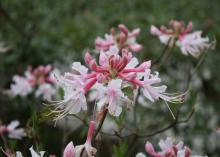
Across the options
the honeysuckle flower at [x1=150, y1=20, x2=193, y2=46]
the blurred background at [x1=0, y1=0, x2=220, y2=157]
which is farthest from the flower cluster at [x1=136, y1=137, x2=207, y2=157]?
the blurred background at [x1=0, y1=0, x2=220, y2=157]

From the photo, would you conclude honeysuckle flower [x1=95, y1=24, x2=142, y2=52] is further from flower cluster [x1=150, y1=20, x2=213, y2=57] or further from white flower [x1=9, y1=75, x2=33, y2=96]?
white flower [x1=9, y1=75, x2=33, y2=96]

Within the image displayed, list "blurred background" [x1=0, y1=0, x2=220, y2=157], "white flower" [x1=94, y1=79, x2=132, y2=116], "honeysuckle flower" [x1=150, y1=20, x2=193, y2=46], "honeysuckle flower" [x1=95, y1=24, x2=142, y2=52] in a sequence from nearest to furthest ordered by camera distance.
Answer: "white flower" [x1=94, y1=79, x2=132, y2=116] → "honeysuckle flower" [x1=95, y1=24, x2=142, y2=52] → "honeysuckle flower" [x1=150, y1=20, x2=193, y2=46] → "blurred background" [x1=0, y1=0, x2=220, y2=157]

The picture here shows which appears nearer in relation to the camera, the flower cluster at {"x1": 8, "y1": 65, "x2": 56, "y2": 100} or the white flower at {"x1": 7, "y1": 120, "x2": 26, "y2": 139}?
the white flower at {"x1": 7, "y1": 120, "x2": 26, "y2": 139}

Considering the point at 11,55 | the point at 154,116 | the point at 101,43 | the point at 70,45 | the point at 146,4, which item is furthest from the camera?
the point at 146,4

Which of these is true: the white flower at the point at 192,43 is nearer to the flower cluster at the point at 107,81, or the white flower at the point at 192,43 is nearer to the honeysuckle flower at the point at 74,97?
the flower cluster at the point at 107,81

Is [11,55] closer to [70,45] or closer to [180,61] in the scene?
[70,45]

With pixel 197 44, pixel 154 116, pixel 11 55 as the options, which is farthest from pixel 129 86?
pixel 154 116

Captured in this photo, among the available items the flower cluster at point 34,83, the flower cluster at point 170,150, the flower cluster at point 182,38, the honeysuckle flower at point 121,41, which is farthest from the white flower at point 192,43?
the flower cluster at point 34,83
